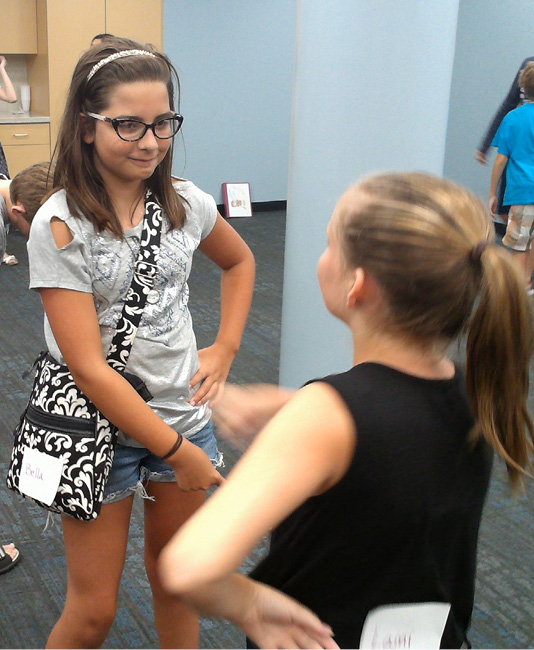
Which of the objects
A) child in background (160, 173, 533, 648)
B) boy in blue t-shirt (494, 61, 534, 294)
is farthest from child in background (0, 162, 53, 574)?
boy in blue t-shirt (494, 61, 534, 294)

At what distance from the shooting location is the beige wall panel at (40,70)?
658 cm

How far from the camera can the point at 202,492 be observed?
1.67m

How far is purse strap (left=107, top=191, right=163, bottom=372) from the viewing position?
1.45 metres

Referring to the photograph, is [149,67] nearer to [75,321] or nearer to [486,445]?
[75,321]

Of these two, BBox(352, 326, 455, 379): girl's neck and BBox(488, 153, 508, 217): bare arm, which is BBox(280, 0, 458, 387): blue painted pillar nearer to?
BBox(352, 326, 455, 379): girl's neck

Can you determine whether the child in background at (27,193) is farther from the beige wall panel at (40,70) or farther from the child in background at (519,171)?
the beige wall panel at (40,70)

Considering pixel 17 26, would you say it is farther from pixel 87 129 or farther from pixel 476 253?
pixel 476 253

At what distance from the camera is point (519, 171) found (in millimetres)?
4801

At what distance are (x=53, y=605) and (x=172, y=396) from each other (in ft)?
3.34

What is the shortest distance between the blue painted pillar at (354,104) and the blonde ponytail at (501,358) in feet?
4.72

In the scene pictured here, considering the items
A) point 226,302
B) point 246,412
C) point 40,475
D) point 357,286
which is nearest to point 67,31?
point 226,302

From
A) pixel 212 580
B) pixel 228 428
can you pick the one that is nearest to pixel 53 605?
pixel 228 428

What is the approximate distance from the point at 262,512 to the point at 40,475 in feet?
2.68

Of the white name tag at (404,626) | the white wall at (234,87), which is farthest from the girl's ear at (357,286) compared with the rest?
the white wall at (234,87)
